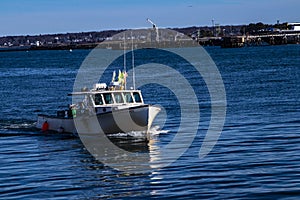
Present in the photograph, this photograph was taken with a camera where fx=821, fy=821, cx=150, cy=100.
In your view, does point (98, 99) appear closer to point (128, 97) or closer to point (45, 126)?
point (128, 97)

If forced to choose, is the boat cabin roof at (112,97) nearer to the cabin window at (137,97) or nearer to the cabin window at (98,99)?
the cabin window at (98,99)

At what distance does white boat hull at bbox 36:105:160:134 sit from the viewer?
3731cm

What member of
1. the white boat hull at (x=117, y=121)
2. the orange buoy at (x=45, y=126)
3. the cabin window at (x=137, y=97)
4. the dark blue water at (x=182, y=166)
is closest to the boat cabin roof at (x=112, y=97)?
the cabin window at (x=137, y=97)

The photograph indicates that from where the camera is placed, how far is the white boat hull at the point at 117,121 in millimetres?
37312

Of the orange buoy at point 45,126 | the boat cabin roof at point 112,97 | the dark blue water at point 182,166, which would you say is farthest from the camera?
the orange buoy at point 45,126

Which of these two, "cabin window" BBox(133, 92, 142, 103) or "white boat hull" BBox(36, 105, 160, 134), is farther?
"cabin window" BBox(133, 92, 142, 103)

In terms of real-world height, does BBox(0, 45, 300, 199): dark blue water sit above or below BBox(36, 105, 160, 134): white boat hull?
below

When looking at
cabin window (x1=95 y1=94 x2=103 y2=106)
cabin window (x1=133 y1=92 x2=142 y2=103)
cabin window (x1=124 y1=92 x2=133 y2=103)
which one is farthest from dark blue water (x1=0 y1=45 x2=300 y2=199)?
cabin window (x1=124 y1=92 x2=133 y2=103)

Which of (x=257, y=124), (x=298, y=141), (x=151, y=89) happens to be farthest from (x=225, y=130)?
(x=151, y=89)

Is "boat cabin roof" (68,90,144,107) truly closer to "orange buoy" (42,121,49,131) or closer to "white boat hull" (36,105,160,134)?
"white boat hull" (36,105,160,134)

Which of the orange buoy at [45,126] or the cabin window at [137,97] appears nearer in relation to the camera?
the cabin window at [137,97]

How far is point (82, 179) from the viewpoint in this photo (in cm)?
2827

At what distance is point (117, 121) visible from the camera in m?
37.8

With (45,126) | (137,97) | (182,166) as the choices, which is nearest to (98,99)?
(137,97)
